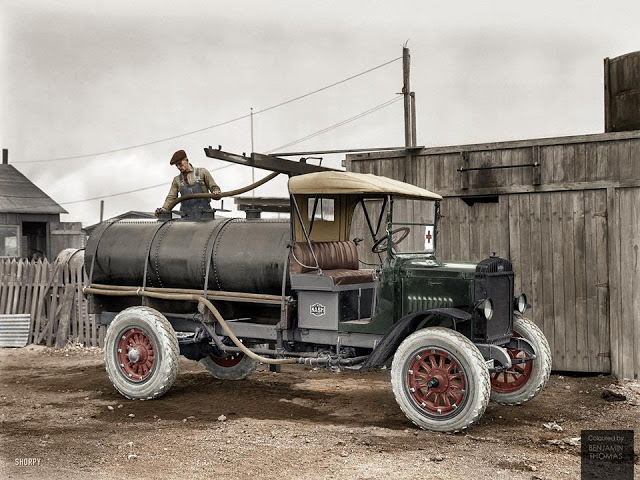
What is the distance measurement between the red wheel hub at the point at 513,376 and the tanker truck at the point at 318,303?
0.04 feet

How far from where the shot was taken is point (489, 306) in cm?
768

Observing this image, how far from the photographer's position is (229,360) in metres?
10.6

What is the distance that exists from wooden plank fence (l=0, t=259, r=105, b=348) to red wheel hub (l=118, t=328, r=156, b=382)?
4.48 meters

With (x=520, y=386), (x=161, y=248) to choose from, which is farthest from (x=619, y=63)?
(x=161, y=248)

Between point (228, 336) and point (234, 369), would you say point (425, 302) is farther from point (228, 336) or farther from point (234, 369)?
point (234, 369)

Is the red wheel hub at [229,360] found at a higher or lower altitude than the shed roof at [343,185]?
lower

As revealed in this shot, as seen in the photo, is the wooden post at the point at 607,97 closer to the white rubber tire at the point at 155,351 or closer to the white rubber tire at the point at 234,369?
the white rubber tire at the point at 234,369

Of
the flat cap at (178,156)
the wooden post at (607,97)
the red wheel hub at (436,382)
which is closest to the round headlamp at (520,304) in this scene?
the red wheel hub at (436,382)

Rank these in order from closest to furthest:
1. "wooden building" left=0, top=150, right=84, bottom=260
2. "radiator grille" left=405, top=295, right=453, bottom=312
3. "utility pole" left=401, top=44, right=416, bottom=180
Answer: "radiator grille" left=405, top=295, right=453, bottom=312, "utility pole" left=401, top=44, right=416, bottom=180, "wooden building" left=0, top=150, right=84, bottom=260

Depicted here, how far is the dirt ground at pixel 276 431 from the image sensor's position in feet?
19.9

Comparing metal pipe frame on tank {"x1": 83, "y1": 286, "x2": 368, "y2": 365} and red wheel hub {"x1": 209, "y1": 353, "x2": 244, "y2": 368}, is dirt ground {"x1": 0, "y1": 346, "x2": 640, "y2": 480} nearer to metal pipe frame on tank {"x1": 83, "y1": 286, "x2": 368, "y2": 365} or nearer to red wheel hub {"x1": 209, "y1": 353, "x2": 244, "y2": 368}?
red wheel hub {"x1": 209, "y1": 353, "x2": 244, "y2": 368}

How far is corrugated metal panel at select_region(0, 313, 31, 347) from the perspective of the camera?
14.2 m

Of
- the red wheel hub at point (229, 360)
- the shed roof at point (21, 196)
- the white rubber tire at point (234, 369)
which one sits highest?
the shed roof at point (21, 196)

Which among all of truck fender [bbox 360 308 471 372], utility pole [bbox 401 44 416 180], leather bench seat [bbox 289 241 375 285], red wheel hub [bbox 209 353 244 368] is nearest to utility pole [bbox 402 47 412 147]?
utility pole [bbox 401 44 416 180]
